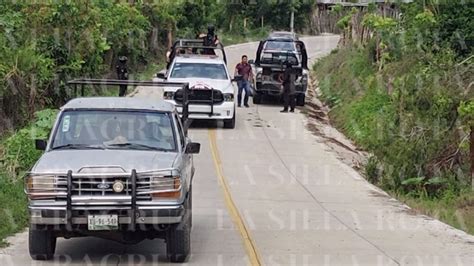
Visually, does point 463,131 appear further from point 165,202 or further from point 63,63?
point 63,63

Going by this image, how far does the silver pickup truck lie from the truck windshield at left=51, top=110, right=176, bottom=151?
13 millimetres

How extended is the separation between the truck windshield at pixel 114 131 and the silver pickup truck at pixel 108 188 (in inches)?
0.5

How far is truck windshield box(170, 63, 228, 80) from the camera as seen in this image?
86.5 feet

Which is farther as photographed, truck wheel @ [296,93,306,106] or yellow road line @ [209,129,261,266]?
truck wheel @ [296,93,306,106]

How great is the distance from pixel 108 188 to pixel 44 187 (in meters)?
0.74

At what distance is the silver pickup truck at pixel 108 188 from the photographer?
10.3 metres

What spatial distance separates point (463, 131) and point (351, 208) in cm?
432

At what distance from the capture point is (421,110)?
66.9 ft

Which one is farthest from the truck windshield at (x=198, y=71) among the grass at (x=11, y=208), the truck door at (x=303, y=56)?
the grass at (x=11, y=208)

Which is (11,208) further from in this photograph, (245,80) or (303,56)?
(303,56)

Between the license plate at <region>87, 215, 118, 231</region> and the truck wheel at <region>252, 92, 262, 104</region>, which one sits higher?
the license plate at <region>87, 215, 118, 231</region>

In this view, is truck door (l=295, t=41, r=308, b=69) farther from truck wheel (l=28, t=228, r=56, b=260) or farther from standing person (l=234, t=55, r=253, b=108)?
truck wheel (l=28, t=228, r=56, b=260)

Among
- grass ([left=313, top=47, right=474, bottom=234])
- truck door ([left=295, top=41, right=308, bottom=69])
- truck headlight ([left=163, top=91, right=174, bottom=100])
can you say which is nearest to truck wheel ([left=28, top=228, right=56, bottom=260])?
grass ([left=313, top=47, right=474, bottom=234])

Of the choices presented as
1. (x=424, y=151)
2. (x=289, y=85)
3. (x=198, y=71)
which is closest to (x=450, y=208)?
(x=424, y=151)
